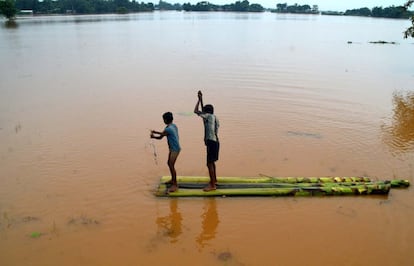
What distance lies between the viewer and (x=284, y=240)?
19.4ft

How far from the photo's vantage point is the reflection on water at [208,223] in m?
5.91

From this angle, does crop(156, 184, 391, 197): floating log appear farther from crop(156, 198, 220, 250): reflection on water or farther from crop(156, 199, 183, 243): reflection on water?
crop(156, 199, 183, 243): reflection on water

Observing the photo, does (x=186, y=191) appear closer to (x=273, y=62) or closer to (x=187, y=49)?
(x=273, y=62)

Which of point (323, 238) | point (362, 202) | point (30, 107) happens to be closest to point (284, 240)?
point (323, 238)

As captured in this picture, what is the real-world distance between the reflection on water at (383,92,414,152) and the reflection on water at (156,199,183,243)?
6567 millimetres

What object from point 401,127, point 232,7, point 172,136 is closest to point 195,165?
point 172,136

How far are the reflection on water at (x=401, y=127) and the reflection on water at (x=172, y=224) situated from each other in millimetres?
6567

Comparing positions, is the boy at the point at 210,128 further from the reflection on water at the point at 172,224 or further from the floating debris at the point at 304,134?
the floating debris at the point at 304,134

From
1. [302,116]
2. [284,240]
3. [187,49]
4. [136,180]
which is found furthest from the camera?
[187,49]

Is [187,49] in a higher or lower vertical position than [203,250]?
higher

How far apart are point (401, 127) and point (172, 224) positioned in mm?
8805

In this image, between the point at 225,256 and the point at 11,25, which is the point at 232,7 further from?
the point at 225,256

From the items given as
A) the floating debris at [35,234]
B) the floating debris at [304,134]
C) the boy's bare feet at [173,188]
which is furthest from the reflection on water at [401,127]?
the floating debris at [35,234]

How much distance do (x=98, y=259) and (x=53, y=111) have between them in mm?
→ 8403
